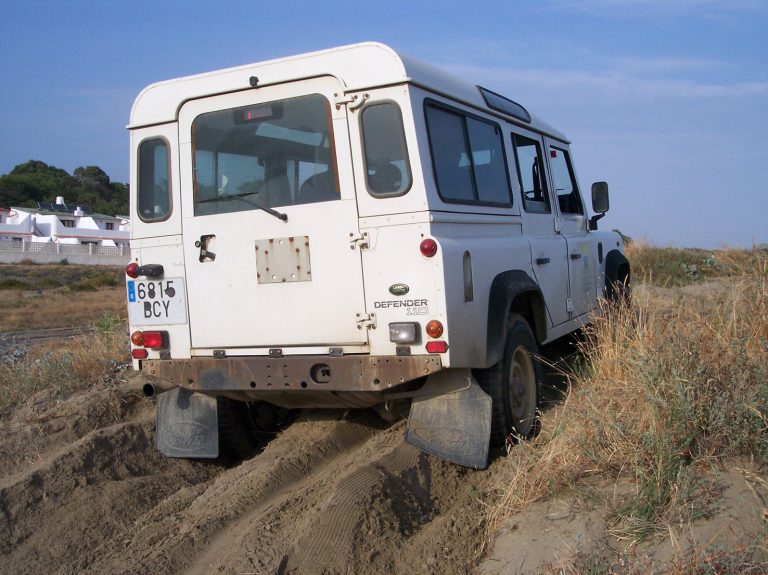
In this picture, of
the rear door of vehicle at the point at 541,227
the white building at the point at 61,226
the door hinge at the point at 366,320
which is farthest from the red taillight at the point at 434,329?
the white building at the point at 61,226

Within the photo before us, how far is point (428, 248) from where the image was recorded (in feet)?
15.6

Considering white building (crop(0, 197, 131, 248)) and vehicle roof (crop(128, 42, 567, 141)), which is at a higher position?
white building (crop(0, 197, 131, 248))

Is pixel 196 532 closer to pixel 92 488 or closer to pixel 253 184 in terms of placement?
pixel 92 488

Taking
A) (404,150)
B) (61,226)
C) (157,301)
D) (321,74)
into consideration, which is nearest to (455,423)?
(404,150)

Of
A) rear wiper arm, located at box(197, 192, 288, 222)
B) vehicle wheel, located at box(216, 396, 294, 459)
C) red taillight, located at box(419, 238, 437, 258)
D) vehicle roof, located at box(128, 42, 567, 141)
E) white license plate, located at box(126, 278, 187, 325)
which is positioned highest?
vehicle roof, located at box(128, 42, 567, 141)

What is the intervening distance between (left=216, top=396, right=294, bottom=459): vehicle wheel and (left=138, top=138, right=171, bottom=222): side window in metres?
1.44

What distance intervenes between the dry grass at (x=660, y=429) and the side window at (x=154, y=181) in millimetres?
2945

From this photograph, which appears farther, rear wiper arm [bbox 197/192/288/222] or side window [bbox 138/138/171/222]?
side window [bbox 138/138/171/222]

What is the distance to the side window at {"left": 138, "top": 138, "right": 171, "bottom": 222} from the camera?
571 cm

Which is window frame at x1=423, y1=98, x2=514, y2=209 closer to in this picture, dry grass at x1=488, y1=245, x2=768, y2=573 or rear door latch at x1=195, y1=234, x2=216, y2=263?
dry grass at x1=488, y1=245, x2=768, y2=573

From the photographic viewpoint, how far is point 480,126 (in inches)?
233

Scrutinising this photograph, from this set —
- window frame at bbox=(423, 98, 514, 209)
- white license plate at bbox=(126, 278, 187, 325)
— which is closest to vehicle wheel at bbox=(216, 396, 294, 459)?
white license plate at bbox=(126, 278, 187, 325)

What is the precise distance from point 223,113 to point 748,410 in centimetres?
374

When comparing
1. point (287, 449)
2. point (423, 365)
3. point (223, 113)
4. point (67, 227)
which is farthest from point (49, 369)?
point (67, 227)
